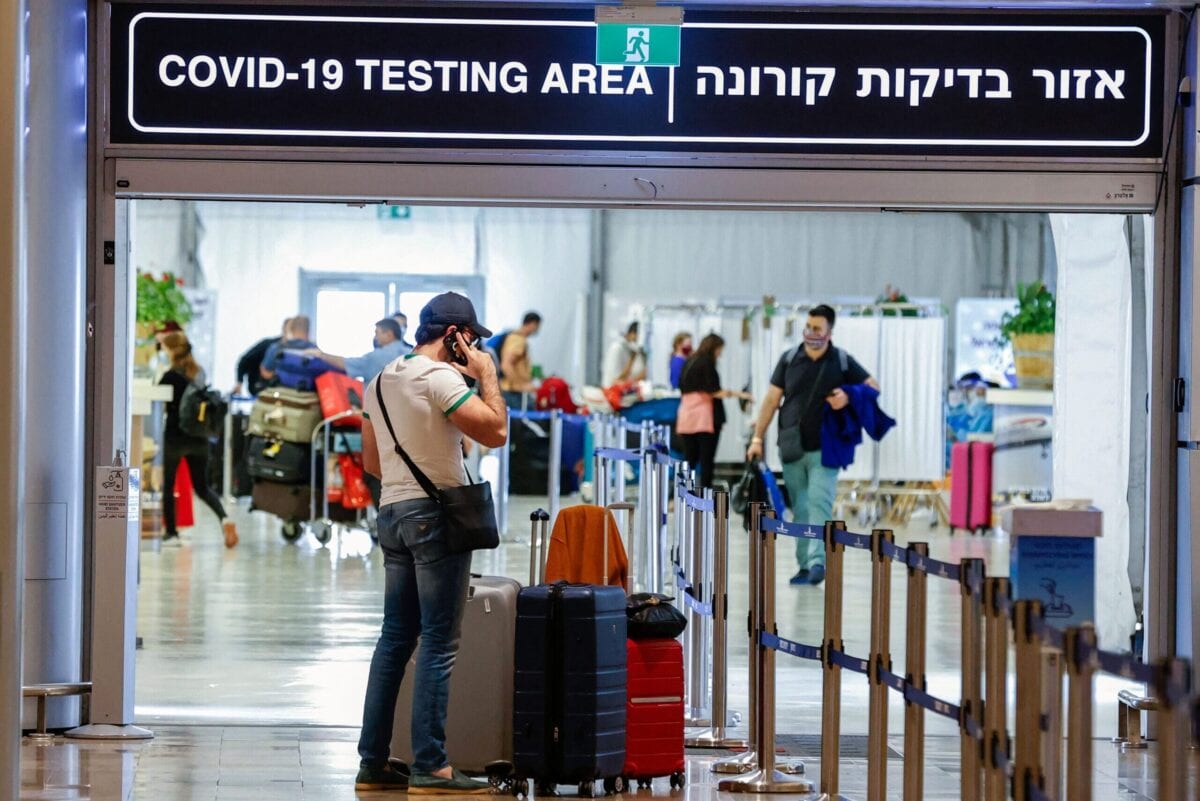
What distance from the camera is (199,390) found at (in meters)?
13.0

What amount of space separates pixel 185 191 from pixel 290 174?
417mm

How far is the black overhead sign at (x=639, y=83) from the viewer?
7012 mm

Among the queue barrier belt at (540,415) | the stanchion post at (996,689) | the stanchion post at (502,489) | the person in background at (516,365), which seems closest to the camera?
the stanchion post at (996,689)

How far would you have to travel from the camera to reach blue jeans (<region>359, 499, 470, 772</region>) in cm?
555

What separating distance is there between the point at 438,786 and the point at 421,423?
3.83 ft

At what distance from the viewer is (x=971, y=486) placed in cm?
1609

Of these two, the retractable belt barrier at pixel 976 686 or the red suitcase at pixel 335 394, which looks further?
the red suitcase at pixel 335 394

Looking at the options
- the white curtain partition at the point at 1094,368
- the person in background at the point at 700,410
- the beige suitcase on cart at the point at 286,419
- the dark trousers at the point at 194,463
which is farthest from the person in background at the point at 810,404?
the dark trousers at the point at 194,463

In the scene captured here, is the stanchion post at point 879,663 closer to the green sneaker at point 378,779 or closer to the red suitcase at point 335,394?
the green sneaker at point 378,779

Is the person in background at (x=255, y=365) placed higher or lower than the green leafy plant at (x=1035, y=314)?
lower

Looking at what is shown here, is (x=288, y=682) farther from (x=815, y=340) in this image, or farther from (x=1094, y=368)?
(x=815, y=340)

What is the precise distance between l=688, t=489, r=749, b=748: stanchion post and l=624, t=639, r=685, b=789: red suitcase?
43cm

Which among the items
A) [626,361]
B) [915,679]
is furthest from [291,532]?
[915,679]

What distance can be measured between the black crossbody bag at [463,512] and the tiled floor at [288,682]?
0.92 meters
